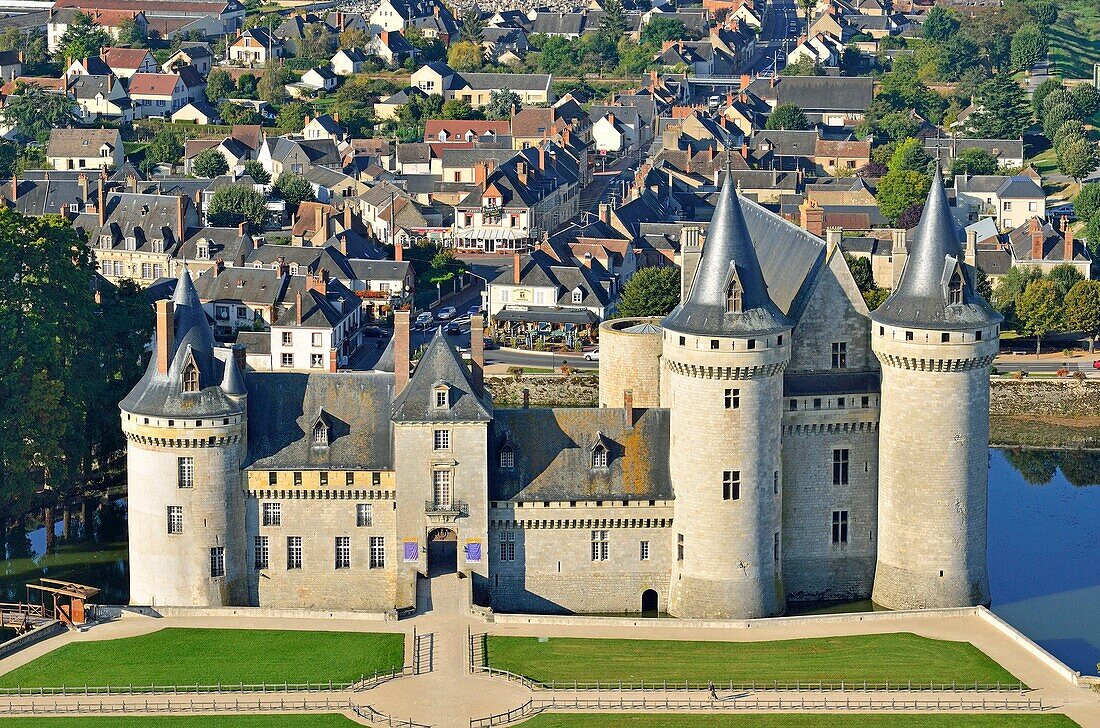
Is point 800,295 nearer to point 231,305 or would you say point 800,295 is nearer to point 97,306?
point 97,306

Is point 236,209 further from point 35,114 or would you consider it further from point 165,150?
point 35,114

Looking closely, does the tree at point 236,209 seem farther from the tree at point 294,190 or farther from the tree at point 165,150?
the tree at point 165,150

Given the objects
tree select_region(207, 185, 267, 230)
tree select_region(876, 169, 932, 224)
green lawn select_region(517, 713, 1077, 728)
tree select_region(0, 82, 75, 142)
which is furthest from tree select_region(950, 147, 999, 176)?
green lawn select_region(517, 713, 1077, 728)

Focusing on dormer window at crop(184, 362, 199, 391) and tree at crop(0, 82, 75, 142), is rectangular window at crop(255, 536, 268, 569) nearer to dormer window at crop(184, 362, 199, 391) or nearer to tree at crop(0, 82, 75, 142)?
dormer window at crop(184, 362, 199, 391)

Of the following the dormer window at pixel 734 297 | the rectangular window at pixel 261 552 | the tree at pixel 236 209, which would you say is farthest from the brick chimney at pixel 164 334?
the tree at pixel 236 209

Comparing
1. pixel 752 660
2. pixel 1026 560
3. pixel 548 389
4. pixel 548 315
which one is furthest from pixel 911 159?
pixel 752 660

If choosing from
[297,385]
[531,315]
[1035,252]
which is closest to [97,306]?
[297,385]

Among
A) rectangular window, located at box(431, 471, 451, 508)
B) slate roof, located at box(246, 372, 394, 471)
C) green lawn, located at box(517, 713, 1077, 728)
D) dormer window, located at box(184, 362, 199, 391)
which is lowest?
green lawn, located at box(517, 713, 1077, 728)
